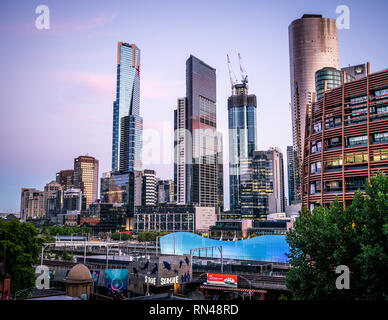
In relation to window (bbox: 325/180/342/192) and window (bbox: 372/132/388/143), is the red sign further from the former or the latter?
window (bbox: 372/132/388/143)

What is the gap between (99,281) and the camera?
50812 mm

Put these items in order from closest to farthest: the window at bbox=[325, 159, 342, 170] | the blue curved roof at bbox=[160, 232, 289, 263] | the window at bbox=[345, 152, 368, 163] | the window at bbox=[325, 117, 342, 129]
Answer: the window at bbox=[345, 152, 368, 163]
the window at bbox=[325, 159, 342, 170]
the window at bbox=[325, 117, 342, 129]
the blue curved roof at bbox=[160, 232, 289, 263]

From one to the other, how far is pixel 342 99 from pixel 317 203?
22.3 meters

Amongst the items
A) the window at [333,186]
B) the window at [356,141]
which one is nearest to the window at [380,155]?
the window at [356,141]

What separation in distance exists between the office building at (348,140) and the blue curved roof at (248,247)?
2777cm

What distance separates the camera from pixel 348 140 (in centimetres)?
7081

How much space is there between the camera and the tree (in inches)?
1003

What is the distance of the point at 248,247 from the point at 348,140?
4965cm

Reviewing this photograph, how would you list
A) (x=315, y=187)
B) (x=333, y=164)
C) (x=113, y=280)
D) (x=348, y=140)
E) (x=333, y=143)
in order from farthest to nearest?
(x=315, y=187)
(x=333, y=143)
(x=333, y=164)
(x=348, y=140)
(x=113, y=280)

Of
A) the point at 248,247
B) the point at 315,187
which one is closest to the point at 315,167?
the point at 315,187

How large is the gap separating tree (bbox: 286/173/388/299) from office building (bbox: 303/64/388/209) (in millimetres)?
36521

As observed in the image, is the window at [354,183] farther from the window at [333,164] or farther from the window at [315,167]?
the window at [315,167]

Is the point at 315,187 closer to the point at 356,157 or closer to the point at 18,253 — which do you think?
the point at 356,157

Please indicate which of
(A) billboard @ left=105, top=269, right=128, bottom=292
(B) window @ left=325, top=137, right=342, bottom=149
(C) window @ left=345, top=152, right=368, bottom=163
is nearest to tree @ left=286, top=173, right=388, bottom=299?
(A) billboard @ left=105, top=269, right=128, bottom=292
